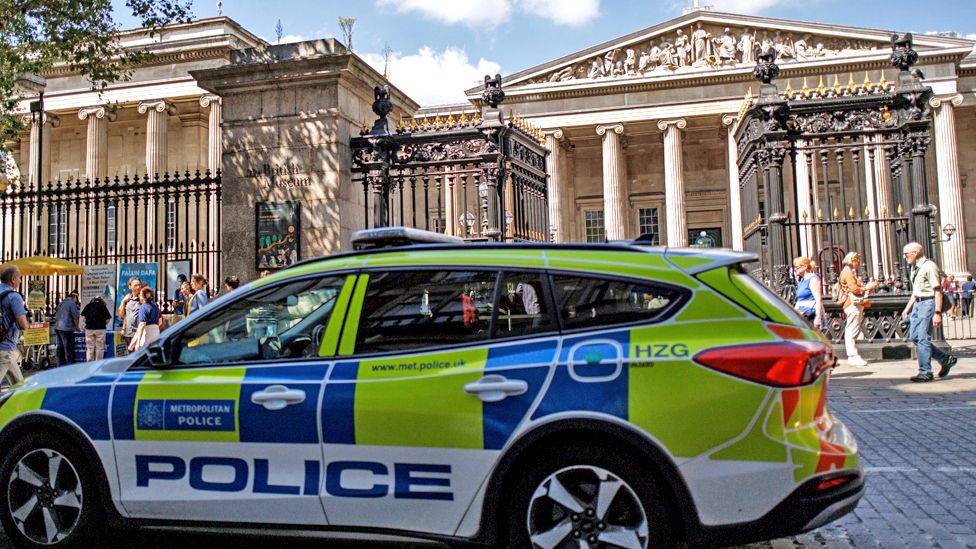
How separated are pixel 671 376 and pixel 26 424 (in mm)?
3244

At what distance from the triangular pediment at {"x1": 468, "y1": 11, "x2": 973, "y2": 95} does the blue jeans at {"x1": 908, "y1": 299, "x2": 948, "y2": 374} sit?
103ft

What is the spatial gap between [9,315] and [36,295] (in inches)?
347

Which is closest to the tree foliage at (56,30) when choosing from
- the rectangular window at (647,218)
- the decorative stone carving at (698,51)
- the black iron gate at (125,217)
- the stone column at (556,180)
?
the black iron gate at (125,217)

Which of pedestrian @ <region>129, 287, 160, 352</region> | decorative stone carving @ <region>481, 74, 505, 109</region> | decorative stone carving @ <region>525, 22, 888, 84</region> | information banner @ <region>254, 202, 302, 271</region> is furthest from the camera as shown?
decorative stone carving @ <region>525, 22, 888, 84</region>

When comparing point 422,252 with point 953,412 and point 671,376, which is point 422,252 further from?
point 953,412

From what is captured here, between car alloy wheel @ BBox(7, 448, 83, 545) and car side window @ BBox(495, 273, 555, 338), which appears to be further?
car alloy wheel @ BBox(7, 448, 83, 545)

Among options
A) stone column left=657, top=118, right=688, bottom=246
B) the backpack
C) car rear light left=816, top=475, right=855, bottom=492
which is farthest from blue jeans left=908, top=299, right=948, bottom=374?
stone column left=657, top=118, right=688, bottom=246

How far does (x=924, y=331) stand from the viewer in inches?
391

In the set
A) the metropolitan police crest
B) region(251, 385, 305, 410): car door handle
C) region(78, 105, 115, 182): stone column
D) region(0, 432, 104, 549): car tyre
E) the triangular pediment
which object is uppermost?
the triangular pediment

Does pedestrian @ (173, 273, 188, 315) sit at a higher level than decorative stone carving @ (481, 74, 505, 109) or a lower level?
lower

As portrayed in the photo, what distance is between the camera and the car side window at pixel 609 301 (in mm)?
3322

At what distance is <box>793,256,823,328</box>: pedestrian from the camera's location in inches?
424

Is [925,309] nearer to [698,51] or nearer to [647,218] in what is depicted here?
[698,51]

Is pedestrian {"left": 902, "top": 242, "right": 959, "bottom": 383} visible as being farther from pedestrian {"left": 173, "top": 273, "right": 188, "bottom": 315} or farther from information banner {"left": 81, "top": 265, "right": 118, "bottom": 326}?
information banner {"left": 81, "top": 265, "right": 118, "bottom": 326}
